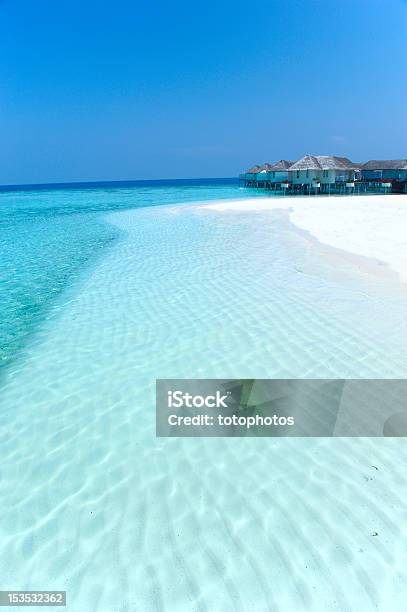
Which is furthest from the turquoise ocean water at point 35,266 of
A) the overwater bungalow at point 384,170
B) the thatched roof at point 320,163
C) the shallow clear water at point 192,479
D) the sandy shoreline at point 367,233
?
the overwater bungalow at point 384,170

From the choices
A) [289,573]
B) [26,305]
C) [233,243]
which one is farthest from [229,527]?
[233,243]

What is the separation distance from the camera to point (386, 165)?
38.5 meters

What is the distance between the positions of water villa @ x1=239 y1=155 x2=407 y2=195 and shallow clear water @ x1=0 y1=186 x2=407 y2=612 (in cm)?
3291

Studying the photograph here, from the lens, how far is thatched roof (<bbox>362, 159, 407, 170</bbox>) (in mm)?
37719

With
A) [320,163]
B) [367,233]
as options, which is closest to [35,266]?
[367,233]

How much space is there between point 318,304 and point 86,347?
359 cm

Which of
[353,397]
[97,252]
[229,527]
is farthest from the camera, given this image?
[97,252]

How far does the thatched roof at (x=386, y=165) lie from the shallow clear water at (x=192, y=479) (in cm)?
3764

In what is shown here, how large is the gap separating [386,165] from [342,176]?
514 cm

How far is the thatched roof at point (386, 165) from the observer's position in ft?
124

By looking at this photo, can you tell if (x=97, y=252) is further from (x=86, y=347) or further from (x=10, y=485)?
(x=10, y=485)

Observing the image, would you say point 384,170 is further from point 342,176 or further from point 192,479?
point 192,479

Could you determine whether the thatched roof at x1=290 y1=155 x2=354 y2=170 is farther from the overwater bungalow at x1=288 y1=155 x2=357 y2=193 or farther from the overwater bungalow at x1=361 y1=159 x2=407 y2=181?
the overwater bungalow at x1=361 y1=159 x2=407 y2=181

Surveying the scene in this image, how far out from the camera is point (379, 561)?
2289 mm
